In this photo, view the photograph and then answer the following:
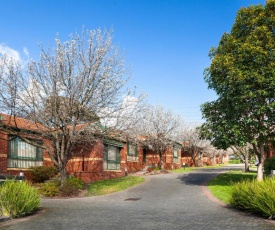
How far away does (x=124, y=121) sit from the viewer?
752 inches

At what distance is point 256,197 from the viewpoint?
36.6 ft

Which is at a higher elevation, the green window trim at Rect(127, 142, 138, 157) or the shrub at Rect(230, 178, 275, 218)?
the green window trim at Rect(127, 142, 138, 157)

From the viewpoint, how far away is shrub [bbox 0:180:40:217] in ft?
36.2

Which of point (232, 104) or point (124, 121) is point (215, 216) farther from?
point (124, 121)

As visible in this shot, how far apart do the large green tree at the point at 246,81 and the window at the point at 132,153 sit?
52.1ft

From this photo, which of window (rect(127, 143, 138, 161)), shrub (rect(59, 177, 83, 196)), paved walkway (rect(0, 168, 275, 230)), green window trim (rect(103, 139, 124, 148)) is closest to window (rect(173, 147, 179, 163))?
window (rect(127, 143, 138, 161))

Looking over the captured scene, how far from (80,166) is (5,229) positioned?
16339mm

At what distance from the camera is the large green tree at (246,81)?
Answer: 644 inches

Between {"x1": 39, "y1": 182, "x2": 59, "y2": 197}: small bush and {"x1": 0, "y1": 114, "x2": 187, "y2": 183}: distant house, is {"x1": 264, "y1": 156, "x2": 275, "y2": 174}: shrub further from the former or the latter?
{"x1": 39, "y1": 182, "x2": 59, "y2": 197}: small bush

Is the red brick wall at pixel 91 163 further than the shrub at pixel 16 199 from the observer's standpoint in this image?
Yes

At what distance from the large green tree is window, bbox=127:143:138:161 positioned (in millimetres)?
15884

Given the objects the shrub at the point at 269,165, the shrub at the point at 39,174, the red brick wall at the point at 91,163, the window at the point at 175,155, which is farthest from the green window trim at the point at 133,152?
the shrub at the point at 269,165

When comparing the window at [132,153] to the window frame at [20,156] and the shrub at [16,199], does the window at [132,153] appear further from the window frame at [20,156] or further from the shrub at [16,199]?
the shrub at [16,199]

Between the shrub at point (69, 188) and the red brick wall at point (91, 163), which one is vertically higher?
the red brick wall at point (91, 163)
